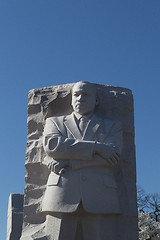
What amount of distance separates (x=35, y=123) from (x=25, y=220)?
4.59ft

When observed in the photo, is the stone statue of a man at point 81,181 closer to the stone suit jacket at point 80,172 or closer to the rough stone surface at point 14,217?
the stone suit jacket at point 80,172

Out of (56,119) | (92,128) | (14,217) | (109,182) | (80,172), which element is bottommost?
(14,217)

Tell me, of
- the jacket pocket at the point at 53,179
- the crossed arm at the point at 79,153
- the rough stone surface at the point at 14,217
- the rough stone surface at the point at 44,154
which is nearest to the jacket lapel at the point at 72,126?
the crossed arm at the point at 79,153

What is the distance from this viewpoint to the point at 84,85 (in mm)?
5598

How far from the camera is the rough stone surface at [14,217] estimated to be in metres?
7.02

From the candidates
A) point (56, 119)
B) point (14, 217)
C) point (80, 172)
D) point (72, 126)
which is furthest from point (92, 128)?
point (14, 217)

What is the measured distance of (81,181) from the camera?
4.99m

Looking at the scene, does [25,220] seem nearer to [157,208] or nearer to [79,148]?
[79,148]

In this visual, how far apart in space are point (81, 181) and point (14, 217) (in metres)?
2.64

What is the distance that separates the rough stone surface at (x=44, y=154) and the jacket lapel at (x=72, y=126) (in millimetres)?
311

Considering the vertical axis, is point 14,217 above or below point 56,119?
below

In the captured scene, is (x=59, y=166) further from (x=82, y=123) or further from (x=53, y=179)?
(x=82, y=123)

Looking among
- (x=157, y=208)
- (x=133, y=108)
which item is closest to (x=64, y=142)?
(x=133, y=108)

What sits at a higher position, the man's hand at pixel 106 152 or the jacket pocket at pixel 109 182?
the man's hand at pixel 106 152
